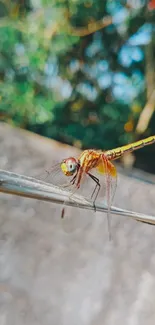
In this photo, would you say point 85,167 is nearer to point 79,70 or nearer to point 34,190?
point 34,190

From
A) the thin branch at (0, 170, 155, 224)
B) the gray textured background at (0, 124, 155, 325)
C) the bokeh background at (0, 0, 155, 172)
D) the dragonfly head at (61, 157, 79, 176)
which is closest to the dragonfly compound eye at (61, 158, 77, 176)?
the dragonfly head at (61, 157, 79, 176)

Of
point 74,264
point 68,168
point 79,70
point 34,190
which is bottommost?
point 34,190

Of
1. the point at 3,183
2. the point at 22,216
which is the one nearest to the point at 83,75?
the point at 22,216

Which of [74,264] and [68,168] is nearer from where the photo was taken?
[68,168]

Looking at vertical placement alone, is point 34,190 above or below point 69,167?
below

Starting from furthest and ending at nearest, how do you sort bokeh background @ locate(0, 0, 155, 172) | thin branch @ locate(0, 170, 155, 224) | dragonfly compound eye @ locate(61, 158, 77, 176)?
bokeh background @ locate(0, 0, 155, 172), dragonfly compound eye @ locate(61, 158, 77, 176), thin branch @ locate(0, 170, 155, 224)

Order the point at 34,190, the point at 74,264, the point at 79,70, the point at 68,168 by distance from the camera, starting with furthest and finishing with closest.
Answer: the point at 79,70 < the point at 74,264 < the point at 68,168 < the point at 34,190

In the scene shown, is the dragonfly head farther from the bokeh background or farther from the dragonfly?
the bokeh background

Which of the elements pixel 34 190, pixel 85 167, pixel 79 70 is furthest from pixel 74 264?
pixel 79 70
